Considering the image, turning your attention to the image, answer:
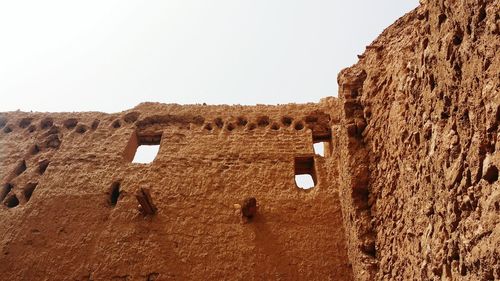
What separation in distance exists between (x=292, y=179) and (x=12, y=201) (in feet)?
16.3

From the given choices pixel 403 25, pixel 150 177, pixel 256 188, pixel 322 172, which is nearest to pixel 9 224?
pixel 150 177

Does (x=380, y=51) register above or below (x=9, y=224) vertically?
above

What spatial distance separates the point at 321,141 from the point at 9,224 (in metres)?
5.59

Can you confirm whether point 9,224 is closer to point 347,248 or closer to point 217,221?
point 217,221

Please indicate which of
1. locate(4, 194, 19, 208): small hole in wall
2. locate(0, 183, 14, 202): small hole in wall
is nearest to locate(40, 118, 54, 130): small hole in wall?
locate(0, 183, 14, 202): small hole in wall

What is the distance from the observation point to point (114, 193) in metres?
7.53

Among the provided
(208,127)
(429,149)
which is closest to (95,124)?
(208,127)

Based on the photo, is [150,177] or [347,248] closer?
[347,248]

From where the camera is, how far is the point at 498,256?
2.28 meters

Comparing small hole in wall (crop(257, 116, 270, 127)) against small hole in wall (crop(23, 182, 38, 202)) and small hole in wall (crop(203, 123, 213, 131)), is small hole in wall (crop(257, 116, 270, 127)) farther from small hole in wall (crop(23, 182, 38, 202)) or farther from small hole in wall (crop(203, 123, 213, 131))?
small hole in wall (crop(23, 182, 38, 202))

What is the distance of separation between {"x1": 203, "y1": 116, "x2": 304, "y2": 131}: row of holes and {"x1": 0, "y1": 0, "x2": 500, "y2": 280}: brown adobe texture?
3 cm

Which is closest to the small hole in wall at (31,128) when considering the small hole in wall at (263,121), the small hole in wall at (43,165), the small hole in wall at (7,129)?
the small hole in wall at (7,129)

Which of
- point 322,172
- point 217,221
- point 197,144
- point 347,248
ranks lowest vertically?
point 347,248

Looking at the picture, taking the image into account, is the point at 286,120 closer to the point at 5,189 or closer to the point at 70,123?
the point at 70,123
